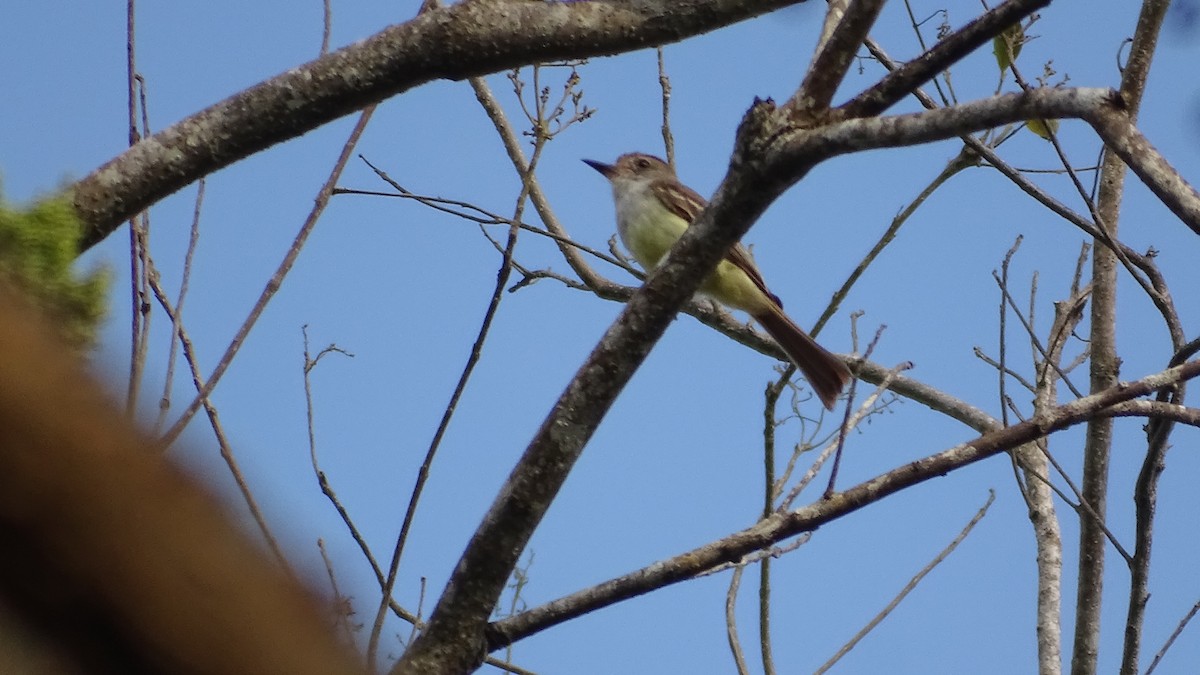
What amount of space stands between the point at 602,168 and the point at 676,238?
3.72 ft

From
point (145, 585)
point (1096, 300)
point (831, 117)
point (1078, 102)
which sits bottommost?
point (145, 585)

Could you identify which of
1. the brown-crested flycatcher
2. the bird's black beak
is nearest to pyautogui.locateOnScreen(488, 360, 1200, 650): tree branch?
the brown-crested flycatcher

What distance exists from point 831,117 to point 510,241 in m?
0.68

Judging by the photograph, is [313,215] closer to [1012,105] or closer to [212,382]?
[212,382]

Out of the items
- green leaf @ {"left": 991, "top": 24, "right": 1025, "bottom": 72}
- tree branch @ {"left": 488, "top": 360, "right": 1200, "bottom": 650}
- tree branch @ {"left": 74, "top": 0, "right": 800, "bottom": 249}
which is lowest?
tree branch @ {"left": 488, "top": 360, "right": 1200, "bottom": 650}

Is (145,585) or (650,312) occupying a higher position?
(650,312)

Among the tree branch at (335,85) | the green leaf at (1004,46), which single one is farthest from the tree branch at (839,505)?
the green leaf at (1004,46)

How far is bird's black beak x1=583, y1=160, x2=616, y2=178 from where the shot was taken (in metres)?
6.80

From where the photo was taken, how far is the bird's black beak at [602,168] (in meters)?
6.80

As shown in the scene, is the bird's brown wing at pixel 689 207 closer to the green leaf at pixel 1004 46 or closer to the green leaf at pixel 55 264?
the green leaf at pixel 1004 46

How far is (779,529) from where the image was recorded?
100 inches

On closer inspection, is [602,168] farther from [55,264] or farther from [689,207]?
[55,264]

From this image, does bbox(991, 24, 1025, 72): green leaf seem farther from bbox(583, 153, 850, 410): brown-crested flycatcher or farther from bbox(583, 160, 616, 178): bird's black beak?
bbox(583, 160, 616, 178): bird's black beak

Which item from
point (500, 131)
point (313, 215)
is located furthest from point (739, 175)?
point (500, 131)
